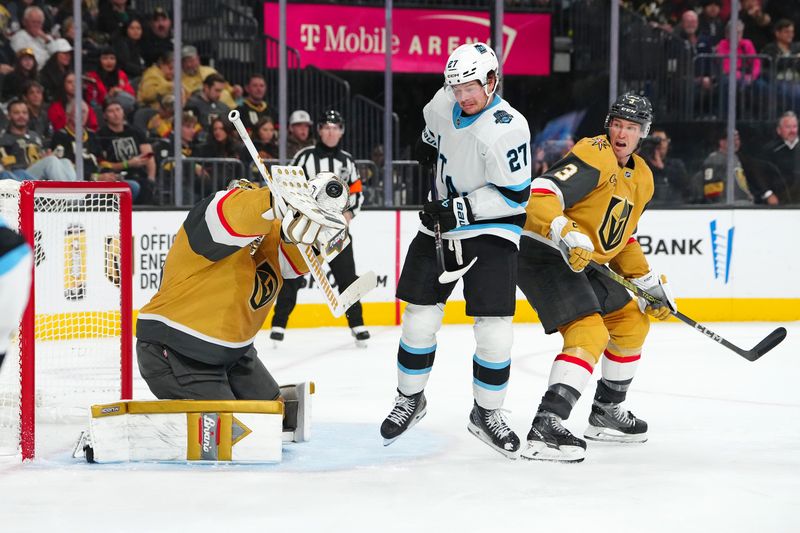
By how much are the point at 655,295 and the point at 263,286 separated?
3.99ft

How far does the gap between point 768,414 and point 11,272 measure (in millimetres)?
3158

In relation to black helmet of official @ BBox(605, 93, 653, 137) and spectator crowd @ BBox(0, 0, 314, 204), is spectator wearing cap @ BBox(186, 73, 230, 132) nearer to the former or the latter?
spectator crowd @ BBox(0, 0, 314, 204)

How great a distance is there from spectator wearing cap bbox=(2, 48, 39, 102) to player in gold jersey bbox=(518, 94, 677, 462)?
4.54 m

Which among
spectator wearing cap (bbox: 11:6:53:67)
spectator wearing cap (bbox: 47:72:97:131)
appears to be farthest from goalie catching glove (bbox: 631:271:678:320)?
spectator wearing cap (bbox: 11:6:53:67)

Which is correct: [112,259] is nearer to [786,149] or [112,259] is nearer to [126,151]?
[126,151]

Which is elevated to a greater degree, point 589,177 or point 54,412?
point 589,177

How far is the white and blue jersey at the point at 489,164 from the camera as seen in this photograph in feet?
10.7

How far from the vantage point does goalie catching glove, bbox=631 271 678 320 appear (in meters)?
3.70

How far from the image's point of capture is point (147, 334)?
10.9 ft

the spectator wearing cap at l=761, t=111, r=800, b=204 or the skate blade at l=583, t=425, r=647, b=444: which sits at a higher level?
the spectator wearing cap at l=761, t=111, r=800, b=204

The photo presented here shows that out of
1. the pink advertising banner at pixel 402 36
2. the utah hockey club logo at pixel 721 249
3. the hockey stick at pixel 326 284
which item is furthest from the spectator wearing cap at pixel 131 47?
the hockey stick at pixel 326 284

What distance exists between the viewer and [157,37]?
7.78 m

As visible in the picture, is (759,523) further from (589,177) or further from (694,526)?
(589,177)

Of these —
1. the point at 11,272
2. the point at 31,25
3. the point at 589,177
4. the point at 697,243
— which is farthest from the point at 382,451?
the point at 31,25
